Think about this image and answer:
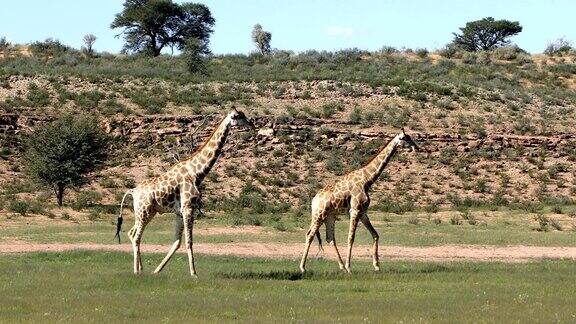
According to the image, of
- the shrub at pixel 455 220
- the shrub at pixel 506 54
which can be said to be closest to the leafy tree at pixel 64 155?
the shrub at pixel 455 220

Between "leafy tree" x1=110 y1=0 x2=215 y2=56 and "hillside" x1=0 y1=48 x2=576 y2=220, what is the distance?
45.0 ft

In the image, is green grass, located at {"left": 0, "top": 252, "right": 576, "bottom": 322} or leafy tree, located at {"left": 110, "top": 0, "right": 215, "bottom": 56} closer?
green grass, located at {"left": 0, "top": 252, "right": 576, "bottom": 322}

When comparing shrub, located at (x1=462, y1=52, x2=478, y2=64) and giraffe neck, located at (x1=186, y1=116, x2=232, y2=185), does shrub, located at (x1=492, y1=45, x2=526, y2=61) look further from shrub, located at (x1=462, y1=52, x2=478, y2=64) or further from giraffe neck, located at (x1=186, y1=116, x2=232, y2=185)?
giraffe neck, located at (x1=186, y1=116, x2=232, y2=185)

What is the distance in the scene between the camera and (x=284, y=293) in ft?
65.3

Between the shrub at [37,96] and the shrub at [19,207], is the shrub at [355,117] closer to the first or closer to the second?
the shrub at [37,96]

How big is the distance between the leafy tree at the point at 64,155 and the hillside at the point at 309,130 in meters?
1.25

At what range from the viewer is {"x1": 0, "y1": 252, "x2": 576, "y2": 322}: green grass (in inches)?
663

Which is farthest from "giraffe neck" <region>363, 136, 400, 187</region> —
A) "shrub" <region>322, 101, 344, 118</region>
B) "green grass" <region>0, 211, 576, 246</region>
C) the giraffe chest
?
"shrub" <region>322, 101, 344, 118</region>

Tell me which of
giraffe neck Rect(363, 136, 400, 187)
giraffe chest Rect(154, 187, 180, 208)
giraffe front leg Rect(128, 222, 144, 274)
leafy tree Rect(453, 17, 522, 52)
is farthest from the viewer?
leafy tree Rect(453, 17, 522, 52)

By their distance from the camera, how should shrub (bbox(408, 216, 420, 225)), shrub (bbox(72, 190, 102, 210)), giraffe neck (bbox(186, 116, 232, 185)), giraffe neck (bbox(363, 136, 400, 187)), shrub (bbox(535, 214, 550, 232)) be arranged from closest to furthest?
giraffe neck (bbox(186, 116, 232, 185))
giraffe neck (bbox(363, 136, 400, 187))
shrub (bbox(535, 214, 550, 232))
shrub (bbox(408, 216, 420, 225))
shrub (bbox(72, 190, 102, 210))

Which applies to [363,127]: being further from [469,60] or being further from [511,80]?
[469,60]

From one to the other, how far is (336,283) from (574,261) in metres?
9.11

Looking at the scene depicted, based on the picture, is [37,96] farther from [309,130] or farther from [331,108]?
[331,108]

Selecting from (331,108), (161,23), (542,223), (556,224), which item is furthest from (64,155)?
(161,23)
